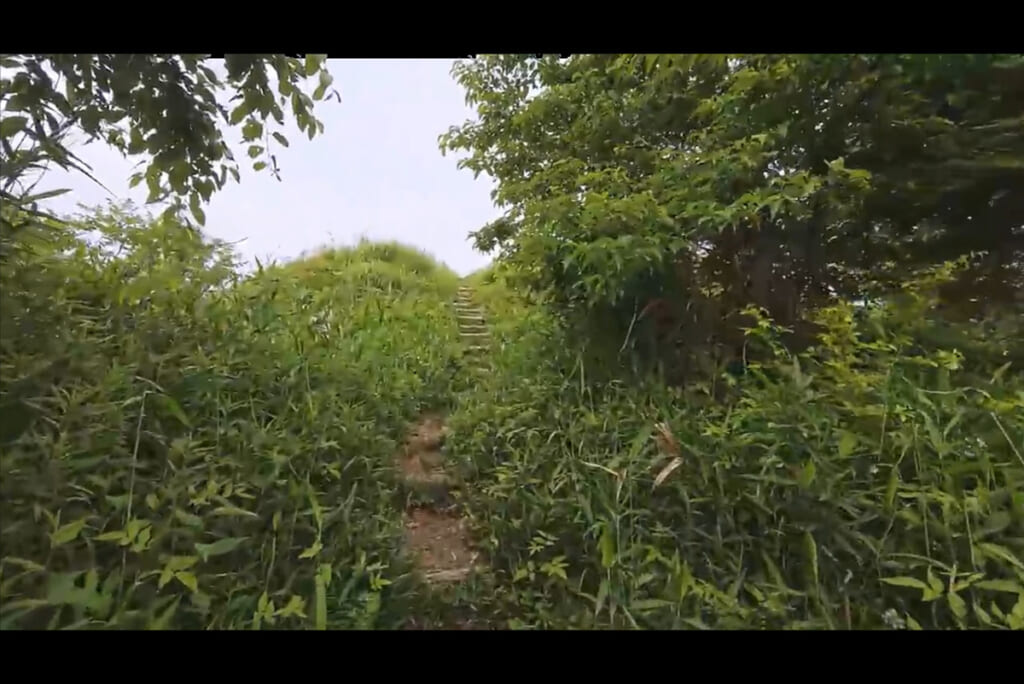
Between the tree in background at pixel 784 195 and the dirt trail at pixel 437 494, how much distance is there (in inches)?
8.5

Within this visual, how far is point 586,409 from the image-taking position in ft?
3.31

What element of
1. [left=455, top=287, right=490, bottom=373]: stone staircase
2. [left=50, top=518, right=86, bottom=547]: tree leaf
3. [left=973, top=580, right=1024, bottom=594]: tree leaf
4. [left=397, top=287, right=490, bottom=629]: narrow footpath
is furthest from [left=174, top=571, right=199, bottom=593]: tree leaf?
[left=973, top=580, right=1024, bottom=594]: tree leaf

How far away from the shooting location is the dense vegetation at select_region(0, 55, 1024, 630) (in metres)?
0.80

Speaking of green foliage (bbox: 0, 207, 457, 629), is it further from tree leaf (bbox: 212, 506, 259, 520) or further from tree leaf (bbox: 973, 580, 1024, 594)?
tree leaf (bbox: 973, 580, 1024, 594)

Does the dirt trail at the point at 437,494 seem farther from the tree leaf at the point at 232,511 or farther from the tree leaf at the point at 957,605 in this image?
the tree leaf at the point at 957,605

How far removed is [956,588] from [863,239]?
0.61 meters

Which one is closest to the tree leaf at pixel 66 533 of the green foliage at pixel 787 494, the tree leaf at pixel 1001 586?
the green foliage at pixel 787 494

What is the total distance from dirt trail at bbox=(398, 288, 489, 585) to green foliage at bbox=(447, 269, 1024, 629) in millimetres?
66

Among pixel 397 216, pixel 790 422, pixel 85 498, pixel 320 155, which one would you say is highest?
pixel 320 155

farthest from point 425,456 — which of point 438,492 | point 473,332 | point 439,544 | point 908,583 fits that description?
point 908,583

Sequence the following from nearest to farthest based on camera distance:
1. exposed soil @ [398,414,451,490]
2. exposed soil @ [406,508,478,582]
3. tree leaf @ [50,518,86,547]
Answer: tree leaf @ [50,518,86,547] → exposed soil @ [406,508,478,582] → exposed soil @ [398,414,451,490]

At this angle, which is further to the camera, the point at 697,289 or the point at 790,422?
the point at 697,289
